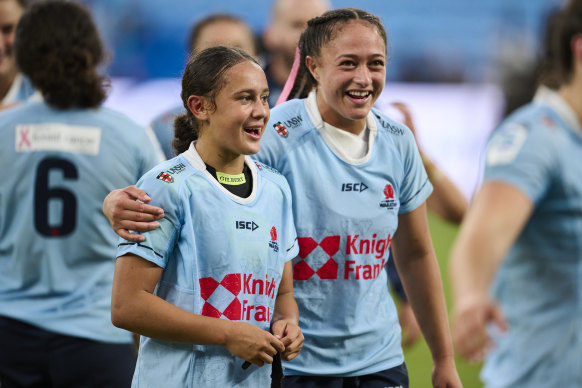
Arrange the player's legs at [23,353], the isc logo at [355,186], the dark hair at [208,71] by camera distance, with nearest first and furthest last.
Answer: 1. the dark hair at [208,71]
2. the isc logo at [355,186]
3. the player's legs at [23,353]

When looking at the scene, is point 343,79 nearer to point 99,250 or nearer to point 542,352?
point 542,352

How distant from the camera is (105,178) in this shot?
3.82 meters

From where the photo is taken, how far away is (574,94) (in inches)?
113

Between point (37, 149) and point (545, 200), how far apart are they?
2206mm

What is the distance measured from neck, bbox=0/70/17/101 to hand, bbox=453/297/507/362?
3600 millimetres

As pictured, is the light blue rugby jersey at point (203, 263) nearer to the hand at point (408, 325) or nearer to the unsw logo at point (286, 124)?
the unsw logo at point (286, 124)

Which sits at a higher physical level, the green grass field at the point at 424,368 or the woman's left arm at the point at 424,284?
the woman's left arm at the point at 424,284

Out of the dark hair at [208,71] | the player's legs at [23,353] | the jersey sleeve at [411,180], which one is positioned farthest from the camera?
the player's legs at [23,353]

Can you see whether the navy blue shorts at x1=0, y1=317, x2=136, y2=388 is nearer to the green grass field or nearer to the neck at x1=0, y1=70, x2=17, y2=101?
the neck at x1=0, y1=70, x2=17, y2=101

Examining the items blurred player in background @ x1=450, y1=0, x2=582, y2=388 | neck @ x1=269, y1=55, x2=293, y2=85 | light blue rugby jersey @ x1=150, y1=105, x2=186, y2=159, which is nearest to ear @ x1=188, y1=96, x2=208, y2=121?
blurred player in background @ x1=450, y1=0, x2=582, y2=388

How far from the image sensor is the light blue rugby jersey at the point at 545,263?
2.65m

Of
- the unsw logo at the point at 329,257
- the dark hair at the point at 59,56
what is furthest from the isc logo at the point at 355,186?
the dark hair at the point at 59,56

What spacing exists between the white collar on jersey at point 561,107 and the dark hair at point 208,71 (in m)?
1.02

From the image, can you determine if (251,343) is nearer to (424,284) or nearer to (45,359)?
(424,284)
